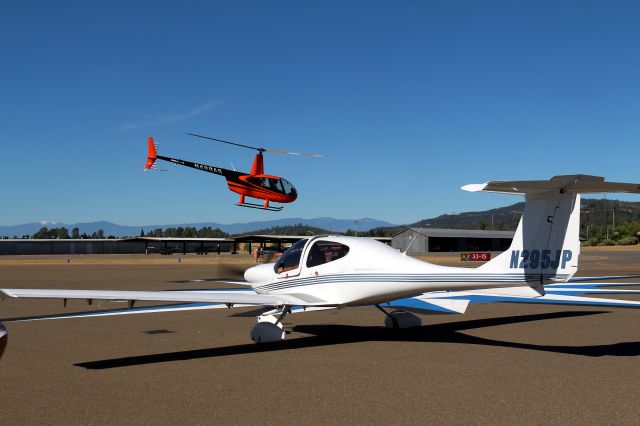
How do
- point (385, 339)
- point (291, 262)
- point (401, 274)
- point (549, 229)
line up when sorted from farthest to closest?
point (291, 262)
point (385, 339)
point (401, 274)
point (549, 229)

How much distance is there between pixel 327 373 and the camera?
28.6 feet

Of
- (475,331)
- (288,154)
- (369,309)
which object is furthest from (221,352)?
(288,154)

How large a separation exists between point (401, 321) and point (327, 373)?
182 inches

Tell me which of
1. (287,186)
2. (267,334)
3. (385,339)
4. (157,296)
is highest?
(287,186)

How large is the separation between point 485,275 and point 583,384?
284 cm

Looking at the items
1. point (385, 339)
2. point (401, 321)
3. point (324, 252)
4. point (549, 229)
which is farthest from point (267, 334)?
point (549, 229)

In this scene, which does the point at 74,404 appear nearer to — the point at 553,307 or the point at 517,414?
the point at 517,414

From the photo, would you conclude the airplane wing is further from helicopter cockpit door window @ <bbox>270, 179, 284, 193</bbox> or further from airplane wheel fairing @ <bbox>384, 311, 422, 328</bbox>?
helicopter cockpit door window @ <bbox>270, 179, 284, 193</bbox>

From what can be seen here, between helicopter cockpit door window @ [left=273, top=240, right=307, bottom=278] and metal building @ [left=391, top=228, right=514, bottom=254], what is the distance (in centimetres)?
8772

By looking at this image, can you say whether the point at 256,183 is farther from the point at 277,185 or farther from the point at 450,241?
the point at 450,241

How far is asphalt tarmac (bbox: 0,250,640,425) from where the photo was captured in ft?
21.5

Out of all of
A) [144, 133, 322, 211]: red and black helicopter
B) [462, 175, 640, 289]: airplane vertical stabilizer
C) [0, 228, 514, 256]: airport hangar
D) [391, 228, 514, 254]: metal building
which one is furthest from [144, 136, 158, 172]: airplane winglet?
[391, 228, 514, 254]: metal building

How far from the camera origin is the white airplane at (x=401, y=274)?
980cm

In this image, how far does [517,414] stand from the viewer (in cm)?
643
